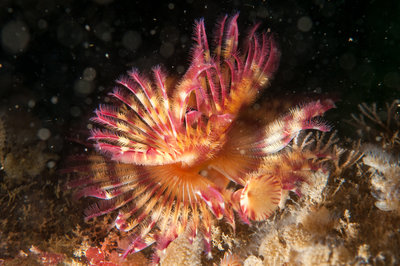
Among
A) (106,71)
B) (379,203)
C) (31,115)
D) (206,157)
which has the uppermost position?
(106,71)

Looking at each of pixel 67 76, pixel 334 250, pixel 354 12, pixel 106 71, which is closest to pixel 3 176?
pixel 67 76

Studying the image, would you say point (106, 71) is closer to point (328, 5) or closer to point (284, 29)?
point (284, 29)

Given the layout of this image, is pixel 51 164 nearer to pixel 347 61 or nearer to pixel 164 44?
pixel 164 44

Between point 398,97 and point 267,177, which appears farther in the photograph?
point 398,97

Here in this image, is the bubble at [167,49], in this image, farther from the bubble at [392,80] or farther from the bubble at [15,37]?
the bubble at [392,80]

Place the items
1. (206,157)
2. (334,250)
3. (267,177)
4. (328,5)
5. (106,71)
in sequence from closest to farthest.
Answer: (334,250) → (267,177) → (206,157) → (328,5) → (106,71)

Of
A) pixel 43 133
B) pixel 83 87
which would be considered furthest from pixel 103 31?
pixel 43 133

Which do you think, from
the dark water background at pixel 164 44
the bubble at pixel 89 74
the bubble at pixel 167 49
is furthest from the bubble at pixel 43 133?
the bubble at pixel 167 49
